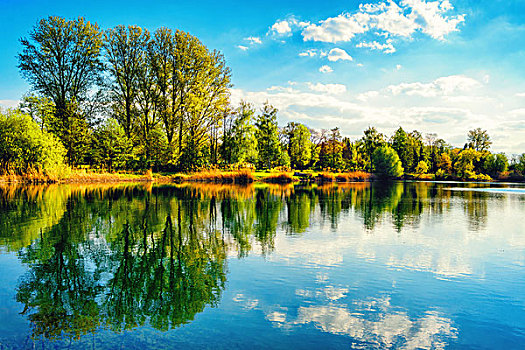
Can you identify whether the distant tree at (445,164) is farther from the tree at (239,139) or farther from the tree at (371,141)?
the tree at (239,139)

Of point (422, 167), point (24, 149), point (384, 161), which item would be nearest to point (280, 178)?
point (384, 161)

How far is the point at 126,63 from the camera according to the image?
5159 centimetres

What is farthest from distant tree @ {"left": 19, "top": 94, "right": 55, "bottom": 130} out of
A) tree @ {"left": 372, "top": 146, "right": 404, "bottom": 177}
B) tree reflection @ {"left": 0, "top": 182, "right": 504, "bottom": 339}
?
tree @ {"left": 372, "top": 146, "right": 404, "bottom": 177}

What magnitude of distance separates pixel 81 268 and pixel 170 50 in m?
48.9

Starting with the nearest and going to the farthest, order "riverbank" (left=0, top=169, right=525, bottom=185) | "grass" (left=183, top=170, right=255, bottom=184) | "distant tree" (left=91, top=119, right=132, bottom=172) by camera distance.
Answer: "riverbank" (left=0, top=169, right=525, bottom=185), "distant tree" (left=91, top=119, right=132, bottom=172), "grass" (left=183, top=170, right=255, bottom=184)

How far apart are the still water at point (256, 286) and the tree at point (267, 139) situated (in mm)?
50003

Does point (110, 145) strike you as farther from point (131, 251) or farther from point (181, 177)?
point (131, 251)

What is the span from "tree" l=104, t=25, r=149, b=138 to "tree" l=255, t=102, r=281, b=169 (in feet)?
73.4

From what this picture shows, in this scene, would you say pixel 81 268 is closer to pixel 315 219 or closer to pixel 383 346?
pixel 383 346

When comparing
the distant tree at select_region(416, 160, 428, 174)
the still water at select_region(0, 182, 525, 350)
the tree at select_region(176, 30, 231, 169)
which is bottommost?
the still water at select_region(0, 182, 525, 350)

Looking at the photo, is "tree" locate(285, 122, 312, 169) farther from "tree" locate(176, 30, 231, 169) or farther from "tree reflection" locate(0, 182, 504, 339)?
"tree reflection" locate(0, 182, 504, 339)

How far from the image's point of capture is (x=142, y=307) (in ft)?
21.5

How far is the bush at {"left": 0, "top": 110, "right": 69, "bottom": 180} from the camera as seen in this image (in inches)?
1506

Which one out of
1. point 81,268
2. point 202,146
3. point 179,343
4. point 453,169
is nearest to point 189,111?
point 202,146
